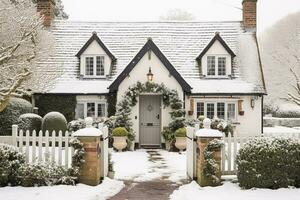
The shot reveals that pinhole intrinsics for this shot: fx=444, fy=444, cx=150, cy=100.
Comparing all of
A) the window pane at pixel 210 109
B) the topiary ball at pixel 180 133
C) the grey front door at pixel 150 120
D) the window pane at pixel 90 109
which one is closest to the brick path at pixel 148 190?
the topiary ball at pixel 180 133

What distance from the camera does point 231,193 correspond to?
1083cm

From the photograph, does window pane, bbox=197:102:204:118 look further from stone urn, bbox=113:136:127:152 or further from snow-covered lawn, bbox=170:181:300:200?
snow-covered lawn, bbox=170:181:300:200

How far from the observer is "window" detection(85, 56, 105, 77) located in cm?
2558

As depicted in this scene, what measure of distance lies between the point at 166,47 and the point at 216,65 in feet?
11.0

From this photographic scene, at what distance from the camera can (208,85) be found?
24.8 meters

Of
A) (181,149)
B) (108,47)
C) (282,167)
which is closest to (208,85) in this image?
(181,149)

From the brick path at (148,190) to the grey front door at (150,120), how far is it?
10.1 m

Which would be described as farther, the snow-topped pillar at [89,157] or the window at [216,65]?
the window at [216,65]

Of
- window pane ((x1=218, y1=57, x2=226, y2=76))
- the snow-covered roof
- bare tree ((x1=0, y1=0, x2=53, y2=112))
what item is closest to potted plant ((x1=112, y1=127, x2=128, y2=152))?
the snow-covered roof

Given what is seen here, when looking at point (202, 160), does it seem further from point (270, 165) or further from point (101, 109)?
point (101, 109)

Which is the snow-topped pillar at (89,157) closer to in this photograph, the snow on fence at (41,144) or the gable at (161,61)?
the snow on fence at (41,144)

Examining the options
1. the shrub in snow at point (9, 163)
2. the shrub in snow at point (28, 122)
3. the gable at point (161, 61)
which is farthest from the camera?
the gable at point (161, 61)

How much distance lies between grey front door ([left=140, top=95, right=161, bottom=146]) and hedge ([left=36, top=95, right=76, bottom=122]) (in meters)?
3.95

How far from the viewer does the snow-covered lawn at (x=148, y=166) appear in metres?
14.2
